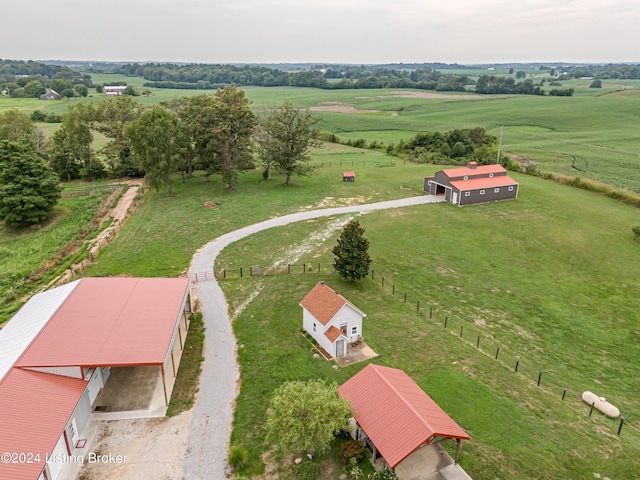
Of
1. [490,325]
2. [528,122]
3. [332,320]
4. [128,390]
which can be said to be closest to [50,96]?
[528,122]

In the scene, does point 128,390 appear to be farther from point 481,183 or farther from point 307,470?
point 481,183

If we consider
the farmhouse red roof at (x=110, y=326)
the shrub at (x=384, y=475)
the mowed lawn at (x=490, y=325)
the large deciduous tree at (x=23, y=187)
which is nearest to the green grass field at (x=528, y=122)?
the mowed lawn at (x=490, y=325)

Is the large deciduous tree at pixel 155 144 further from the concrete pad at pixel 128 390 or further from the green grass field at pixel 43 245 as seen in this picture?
the concrete pad at pixel 128 390

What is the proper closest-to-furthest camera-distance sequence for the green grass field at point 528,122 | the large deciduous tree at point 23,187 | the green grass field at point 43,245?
the green grass field at point 43,245, the large deciduous tree at point 23,187, the green grass field at point 528,122

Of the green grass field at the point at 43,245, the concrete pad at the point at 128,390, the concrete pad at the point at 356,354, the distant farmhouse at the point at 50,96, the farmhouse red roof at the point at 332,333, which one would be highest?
the distant farmhouse at the point at 50,96

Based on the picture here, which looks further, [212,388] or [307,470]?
[212,388]

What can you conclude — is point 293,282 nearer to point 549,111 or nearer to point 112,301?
point 112,301

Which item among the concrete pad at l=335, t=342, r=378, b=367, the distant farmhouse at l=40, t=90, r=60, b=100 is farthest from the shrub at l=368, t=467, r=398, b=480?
the distant farmhouse at l=40, t=90, r=60, b=100
